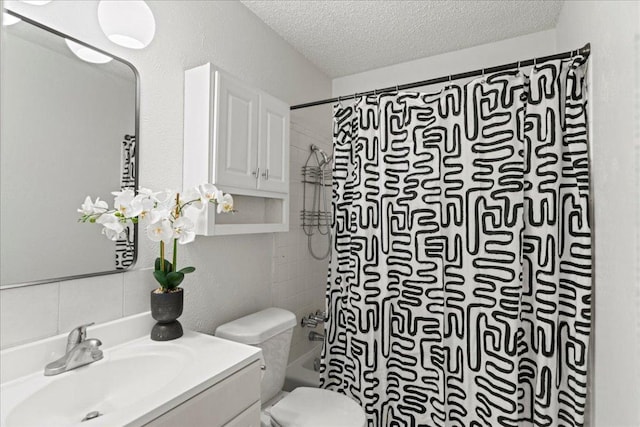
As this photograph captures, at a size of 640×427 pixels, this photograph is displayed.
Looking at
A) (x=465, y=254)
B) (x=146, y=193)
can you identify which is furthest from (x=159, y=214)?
(x=465, y=254)

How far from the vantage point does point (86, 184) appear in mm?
1235

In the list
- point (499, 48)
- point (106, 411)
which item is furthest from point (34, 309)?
point (499, 48)

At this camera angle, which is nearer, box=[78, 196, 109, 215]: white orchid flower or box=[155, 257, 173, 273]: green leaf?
box=[78, 196, 109, 215]: white orchid flower

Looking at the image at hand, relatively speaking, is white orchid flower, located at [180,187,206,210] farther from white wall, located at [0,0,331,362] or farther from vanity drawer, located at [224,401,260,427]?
vanity drawer, located at [224,401,260,427]

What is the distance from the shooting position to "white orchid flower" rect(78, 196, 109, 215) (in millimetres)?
1216

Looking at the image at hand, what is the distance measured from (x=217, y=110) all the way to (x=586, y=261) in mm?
1660

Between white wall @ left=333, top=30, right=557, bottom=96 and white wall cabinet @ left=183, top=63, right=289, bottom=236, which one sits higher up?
white wall @ left=333, top=30, right=557, bottom=96

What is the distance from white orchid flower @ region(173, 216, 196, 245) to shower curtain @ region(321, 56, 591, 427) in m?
Result: 0.92

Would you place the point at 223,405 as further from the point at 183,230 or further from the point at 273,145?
the point at 273,145

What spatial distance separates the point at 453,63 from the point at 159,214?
2.30 m

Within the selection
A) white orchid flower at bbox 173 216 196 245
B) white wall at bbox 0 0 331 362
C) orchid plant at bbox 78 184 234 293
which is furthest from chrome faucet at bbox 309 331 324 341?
white orchid flower at bbox 173 216 196 245

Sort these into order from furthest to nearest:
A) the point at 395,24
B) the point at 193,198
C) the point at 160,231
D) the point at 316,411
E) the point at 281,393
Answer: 1. the point at 395,24
2. the point at 281,393
3. the point at 316,411
4. the point at 193,198
5. the point at 160,231

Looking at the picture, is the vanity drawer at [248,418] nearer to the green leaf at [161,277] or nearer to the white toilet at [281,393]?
the white toilet at [281,393]

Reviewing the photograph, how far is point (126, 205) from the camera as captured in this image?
1.21m
